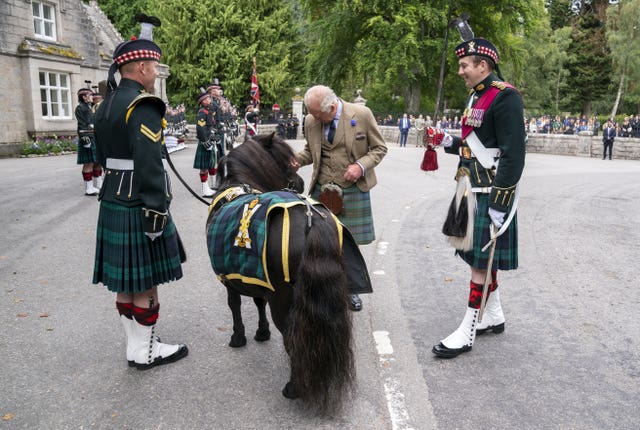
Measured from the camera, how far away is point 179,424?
3.02m

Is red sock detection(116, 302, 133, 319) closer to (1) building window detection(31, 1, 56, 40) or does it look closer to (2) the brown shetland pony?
(2) the brown shetland pony

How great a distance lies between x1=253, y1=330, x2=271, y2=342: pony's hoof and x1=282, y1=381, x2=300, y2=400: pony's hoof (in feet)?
2.79

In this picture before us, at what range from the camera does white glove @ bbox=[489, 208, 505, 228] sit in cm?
370

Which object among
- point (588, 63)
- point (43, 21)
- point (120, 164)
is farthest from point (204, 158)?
point (588, 63)

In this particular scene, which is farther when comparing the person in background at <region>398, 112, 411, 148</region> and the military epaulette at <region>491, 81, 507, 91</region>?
the person in background at <region>398, 112, 411, 148</region>

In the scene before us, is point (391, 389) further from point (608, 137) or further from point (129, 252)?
point (608, 137)

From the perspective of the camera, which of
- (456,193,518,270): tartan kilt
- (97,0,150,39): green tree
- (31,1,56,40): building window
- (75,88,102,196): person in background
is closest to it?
(456,193,518,270): tartan kilt

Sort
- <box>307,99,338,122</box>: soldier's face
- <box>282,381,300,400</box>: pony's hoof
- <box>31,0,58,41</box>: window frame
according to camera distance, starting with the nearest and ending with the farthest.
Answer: <box>282,381,300,400</box>: pony's hoof → <box>307,99,338,122</box>: soldier's face → <box>31,0,58,41</box>: window frame

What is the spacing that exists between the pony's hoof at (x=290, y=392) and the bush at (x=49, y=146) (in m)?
18.6

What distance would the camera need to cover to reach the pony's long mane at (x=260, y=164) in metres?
3.55

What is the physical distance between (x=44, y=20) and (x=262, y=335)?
21108 mm

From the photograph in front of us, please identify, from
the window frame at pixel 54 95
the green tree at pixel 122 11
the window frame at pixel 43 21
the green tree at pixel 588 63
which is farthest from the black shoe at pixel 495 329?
the green tree at pixel 588 63

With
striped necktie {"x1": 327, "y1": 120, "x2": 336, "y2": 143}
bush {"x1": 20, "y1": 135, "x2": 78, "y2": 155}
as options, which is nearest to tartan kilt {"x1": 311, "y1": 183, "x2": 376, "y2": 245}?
striped necktie {"x1": 327, "y1": 120, "x2": 336, "y2": 143}

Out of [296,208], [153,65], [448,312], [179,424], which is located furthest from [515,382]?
[153,65]
